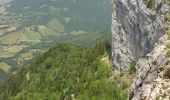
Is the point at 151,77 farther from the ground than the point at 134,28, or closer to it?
farther from the ground

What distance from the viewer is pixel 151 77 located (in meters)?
58.5

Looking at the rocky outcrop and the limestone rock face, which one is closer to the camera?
the rocky outcrop

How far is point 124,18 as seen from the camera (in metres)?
162

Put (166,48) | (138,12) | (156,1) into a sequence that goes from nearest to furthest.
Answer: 1. (166,48)
2. (156,1)
3. (138,12)

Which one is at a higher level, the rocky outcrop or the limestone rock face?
the rocky outcrop

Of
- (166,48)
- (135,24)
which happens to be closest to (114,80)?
(135,24)

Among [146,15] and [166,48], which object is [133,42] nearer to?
[146,15]

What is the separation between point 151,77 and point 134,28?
90569 millimetres

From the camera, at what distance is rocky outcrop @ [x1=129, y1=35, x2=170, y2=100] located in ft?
183

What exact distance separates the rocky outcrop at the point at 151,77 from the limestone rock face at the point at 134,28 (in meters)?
47.8

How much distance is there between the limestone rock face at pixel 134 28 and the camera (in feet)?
388

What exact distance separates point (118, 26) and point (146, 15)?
47.8 meters

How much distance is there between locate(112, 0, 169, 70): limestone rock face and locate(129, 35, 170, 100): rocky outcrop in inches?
1883

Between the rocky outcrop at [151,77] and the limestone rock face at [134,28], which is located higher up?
the rocky outcrop at [151,77]
